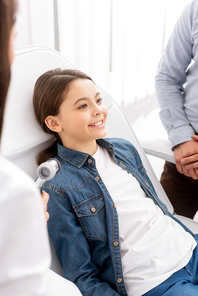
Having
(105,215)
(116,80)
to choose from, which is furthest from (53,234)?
(116,80)

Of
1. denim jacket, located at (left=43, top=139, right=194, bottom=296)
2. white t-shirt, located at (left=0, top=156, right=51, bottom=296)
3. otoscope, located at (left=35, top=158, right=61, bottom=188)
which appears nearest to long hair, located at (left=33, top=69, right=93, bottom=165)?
denim jacket, located at (left=43, top=139, right=194, bottom=296)

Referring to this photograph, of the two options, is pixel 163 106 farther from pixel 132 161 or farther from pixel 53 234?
pixel 53 234

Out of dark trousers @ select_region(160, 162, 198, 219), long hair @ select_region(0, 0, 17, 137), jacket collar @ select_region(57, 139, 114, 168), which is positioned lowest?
dark trousers @ select_region(160, 162, 198, 219)

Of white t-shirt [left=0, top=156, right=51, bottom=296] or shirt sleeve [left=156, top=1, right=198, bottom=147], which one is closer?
white t-shirt [left=0, top=156, right=51, bottom=296]

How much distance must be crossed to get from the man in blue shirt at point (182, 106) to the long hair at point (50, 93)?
0.46 metres

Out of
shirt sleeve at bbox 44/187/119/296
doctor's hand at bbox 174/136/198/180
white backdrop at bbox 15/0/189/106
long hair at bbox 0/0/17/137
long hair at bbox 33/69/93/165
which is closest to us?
long hair at bbox 0/0/17/137

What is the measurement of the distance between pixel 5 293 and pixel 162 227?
60 cm

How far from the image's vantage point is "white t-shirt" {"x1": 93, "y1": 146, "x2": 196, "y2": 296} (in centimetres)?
79

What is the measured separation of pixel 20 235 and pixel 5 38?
23 centimetres

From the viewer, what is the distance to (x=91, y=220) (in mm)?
829

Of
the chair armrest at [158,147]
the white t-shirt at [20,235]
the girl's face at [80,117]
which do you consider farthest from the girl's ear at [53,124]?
the white t-shirt at [20,235]

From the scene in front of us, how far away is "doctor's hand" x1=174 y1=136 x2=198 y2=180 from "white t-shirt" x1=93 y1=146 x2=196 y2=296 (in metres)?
0.23

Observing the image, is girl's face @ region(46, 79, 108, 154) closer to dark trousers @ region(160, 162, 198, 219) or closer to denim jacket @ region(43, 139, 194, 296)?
Answer: denim jacket @ region(43, 139, 194, 296)

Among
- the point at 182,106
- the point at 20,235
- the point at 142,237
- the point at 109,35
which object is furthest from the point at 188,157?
the point at 109,35
